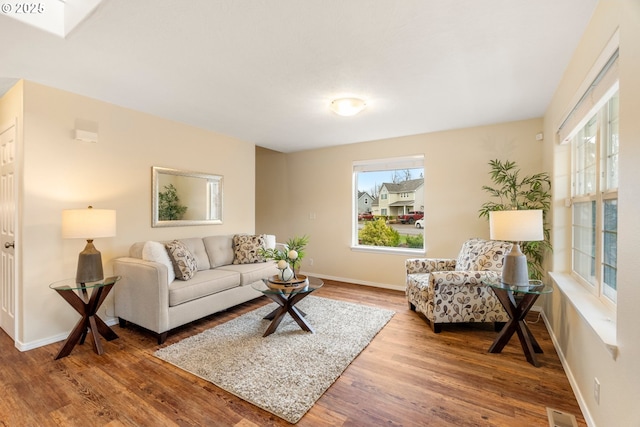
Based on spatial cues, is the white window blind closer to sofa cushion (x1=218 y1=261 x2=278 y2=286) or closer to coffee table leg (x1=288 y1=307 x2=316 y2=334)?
coffee table leg (x1=288 y1=307 x2=316 y2=334)

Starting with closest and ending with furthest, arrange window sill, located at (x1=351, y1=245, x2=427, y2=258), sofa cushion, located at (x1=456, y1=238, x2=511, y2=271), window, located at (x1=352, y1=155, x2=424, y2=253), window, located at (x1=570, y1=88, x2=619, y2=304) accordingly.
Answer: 1. window, located at (x1=570, y1=88, x2=619, y2=304)
2. sofa cushion, located at (x1=456, y1=238, x2=511, y2=271)
3. window sill, located at (x1=351, y1=245, x2=427, y2=258)
4. window, located at (x1=352, y1=155, x2=424, y2=253)

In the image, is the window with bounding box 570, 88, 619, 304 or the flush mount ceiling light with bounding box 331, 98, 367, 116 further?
the flush mount ceiling light with bounding box 331, 98, 367, 116

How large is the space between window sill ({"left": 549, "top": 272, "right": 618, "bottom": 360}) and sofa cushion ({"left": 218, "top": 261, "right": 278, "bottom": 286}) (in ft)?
9.97

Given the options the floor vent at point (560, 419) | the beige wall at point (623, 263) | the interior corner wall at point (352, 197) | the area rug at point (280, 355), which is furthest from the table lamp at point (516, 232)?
the interior corner wall at point (352, 197)

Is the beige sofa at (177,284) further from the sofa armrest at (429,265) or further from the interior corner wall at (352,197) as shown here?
the sofa armrest at (429,265)

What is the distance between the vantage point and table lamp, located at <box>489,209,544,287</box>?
89.7 inches

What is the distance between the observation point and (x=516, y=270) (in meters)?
2.36

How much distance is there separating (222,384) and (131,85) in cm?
264

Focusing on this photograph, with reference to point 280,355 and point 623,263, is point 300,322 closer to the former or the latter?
point 280,355

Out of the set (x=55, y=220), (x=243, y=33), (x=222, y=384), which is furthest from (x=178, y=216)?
(x=243, y=33)

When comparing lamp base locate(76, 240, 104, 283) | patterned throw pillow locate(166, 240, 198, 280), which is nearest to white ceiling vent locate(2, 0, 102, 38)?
lamp base locate(76, 240, 104, 283)

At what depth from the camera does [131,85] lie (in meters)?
2.63

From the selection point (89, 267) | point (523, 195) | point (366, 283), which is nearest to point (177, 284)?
point (89, 267)

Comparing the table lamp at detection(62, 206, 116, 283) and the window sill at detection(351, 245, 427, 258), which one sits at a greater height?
the table lamp at detection(62, 206, 116, 283)
